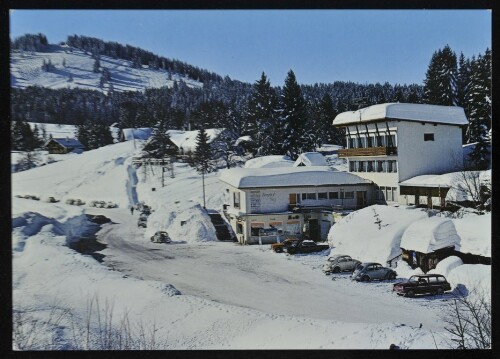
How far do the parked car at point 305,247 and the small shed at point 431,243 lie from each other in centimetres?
135

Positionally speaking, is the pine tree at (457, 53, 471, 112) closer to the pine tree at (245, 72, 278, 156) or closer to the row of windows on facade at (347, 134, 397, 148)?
the row of windows on facade at (347, 134, 397, 148)

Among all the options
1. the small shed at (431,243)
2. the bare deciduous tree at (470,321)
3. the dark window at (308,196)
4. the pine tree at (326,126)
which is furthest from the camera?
the dark window at (308,196)

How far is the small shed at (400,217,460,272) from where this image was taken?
20.2ft

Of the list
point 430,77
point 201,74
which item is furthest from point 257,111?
point 430,77

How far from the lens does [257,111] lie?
7031mm

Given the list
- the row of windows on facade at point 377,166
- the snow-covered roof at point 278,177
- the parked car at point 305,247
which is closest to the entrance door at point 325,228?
the parked car at point 305,247

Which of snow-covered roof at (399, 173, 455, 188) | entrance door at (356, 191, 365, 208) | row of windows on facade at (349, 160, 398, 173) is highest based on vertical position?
row of windows on facade at (349, 160, 398, 173)

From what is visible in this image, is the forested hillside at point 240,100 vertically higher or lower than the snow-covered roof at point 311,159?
higher

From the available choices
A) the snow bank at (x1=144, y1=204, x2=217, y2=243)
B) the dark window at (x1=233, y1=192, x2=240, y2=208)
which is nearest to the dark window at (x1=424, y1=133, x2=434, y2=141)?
the dark window at (x1=233, y1=192, x2=240, y2=208)

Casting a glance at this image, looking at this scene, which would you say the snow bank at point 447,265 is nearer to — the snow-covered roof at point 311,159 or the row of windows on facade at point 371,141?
the snow-covered roof at point 311,159

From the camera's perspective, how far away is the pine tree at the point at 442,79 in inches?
238

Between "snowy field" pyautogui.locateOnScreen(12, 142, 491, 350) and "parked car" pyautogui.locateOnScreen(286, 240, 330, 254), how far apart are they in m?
0.13
